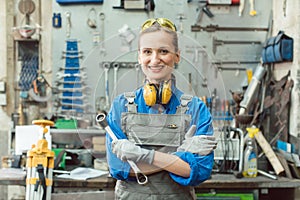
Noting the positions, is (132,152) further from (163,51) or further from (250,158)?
(250,158)

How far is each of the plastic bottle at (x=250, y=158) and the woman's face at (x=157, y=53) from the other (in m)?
1.67

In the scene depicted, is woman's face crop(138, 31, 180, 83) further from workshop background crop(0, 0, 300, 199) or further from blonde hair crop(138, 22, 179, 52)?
workshop background crop(0, 0, 300, 199)

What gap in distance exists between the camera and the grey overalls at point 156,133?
3.22 feet

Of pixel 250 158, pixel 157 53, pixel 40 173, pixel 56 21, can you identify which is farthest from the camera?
pixel 56 21

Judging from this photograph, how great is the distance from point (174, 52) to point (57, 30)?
231 cm

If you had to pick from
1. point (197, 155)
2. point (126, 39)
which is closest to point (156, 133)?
point (197, 155)

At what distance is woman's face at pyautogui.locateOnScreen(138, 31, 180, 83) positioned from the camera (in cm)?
96

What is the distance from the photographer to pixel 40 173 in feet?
6.50

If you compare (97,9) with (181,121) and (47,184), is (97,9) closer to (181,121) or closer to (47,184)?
(47,184)

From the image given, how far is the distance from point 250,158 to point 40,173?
48.7 inches

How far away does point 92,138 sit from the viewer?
109 cm

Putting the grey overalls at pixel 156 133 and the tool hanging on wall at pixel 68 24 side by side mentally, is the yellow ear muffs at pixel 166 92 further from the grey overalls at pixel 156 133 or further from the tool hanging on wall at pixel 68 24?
the tool hanging on wall at pixel 68 24

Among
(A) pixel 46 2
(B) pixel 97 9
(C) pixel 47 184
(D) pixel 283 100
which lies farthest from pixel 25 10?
(D) pixel 283 100

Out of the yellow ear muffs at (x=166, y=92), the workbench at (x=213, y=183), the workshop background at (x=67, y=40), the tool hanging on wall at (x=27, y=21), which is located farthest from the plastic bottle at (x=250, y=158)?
the tool hanging on wall at (x=27, y=21)
